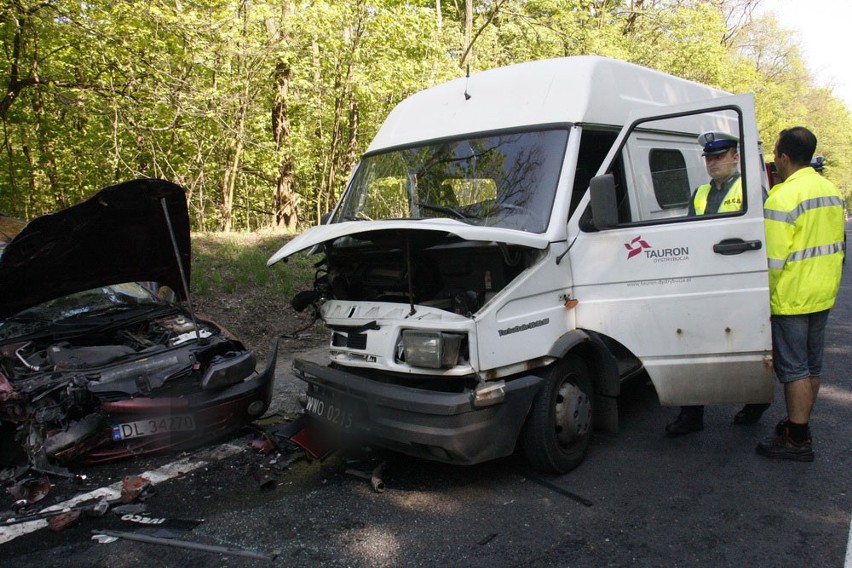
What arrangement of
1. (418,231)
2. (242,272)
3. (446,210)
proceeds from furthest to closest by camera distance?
1. (242,272)
2. (446,210)
3. (418,231)

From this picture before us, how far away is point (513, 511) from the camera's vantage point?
140 inches

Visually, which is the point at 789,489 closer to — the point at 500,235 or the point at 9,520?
the point at 500,235

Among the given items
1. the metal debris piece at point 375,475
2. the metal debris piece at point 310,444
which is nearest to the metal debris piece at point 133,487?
the metal debris piece at point 310,444

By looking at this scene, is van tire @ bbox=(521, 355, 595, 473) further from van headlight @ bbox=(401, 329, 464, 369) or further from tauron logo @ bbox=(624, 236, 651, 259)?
tauron logo @ bbox=(624, 236, 651, 259)

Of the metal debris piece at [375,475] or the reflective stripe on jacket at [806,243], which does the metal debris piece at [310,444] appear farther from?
the reflective stripe on jacket at [806,243]

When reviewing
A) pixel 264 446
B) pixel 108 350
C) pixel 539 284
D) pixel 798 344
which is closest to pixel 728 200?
pixel 798 344

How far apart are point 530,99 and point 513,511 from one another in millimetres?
2807

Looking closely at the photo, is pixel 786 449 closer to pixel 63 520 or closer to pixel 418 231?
pixel 418 231

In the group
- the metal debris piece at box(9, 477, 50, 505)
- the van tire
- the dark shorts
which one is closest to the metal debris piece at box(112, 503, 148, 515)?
the metal debris piece at box(9, 477, 50, 505)

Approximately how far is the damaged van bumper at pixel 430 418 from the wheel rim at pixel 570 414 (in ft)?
1.13

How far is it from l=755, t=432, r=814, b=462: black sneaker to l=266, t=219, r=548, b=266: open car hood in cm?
213

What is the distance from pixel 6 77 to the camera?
38.3 ft

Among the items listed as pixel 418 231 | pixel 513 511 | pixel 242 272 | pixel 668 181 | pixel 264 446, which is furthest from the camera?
pixel 242 272

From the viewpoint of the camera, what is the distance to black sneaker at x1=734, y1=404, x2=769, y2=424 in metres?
4.73
